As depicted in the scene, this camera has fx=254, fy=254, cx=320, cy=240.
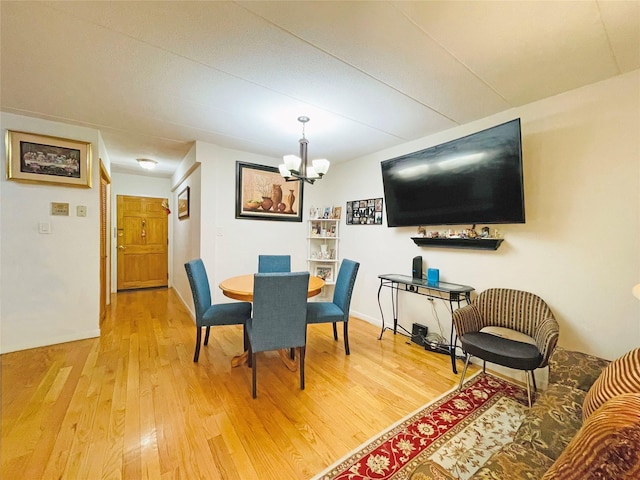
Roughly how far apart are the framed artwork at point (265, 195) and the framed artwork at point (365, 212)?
0.85 m

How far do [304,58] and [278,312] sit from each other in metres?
1.79

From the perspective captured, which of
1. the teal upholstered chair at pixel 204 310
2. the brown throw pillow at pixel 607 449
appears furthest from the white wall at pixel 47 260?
the brown throw pillow at pixel 607 449

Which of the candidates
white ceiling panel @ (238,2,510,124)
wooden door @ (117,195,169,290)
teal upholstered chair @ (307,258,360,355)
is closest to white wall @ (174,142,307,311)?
teal upholstered chair @ (307,258,360,355)

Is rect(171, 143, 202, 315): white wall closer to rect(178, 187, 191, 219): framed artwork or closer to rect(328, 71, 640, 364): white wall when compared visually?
rect(178, 187, 191, 219): framed artwork

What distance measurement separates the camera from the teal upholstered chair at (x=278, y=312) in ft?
6.25

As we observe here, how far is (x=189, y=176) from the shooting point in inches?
157

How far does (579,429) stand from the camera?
3.62 feet

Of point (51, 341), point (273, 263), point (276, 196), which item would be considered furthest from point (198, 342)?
point (276, 196)

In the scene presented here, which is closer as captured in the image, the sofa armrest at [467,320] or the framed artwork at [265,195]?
the sofa armrest at [467,320]

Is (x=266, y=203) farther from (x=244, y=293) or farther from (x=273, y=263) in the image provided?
(x=244, y=293)

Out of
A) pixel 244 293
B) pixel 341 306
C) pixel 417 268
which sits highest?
pixel 417 268

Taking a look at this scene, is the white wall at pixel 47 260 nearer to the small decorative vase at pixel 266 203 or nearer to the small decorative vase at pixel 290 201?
the small decorative vase at pixel 266 203

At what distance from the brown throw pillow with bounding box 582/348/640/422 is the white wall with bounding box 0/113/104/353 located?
14.2 ft

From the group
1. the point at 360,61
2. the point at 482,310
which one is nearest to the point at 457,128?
the point at 360,61
